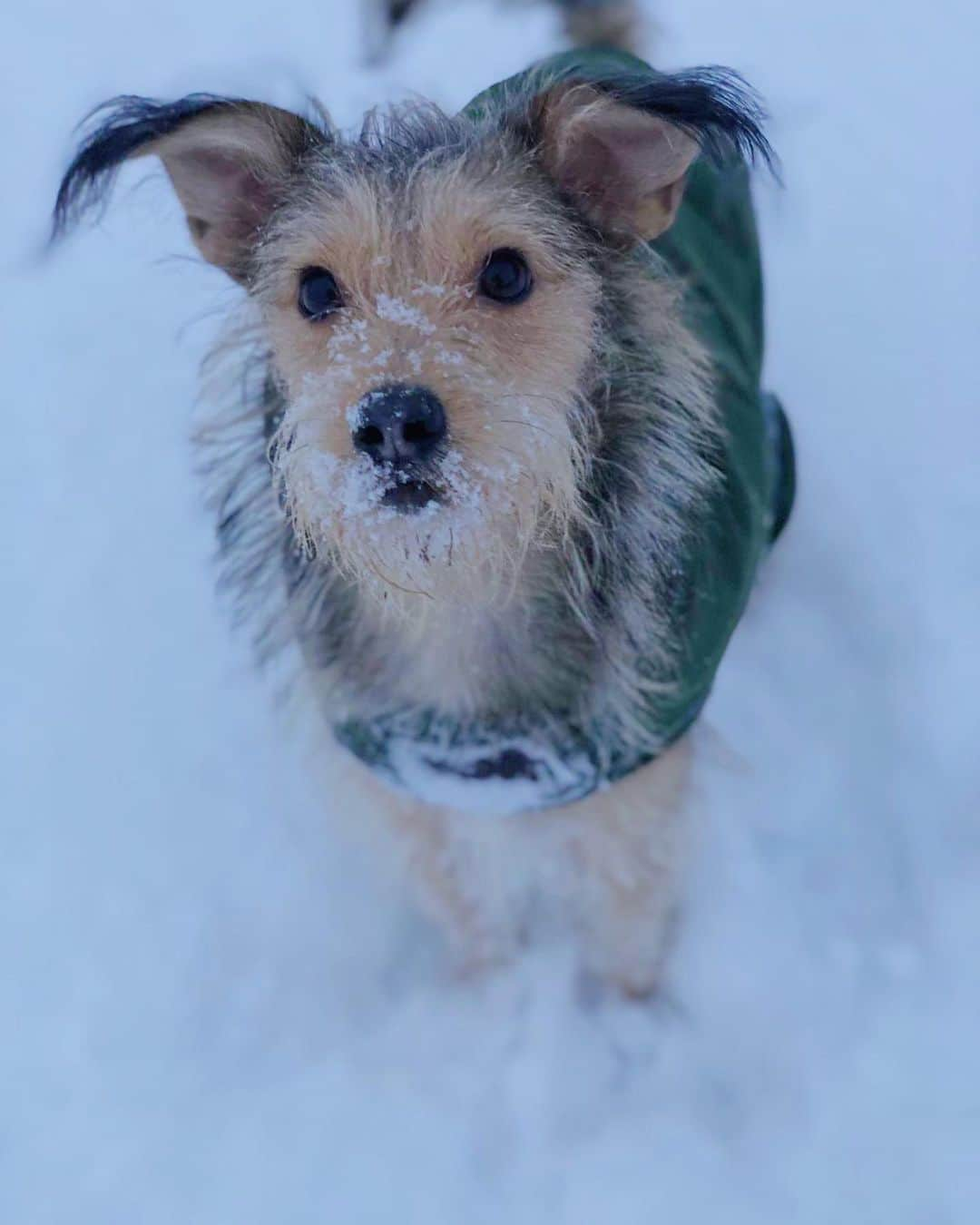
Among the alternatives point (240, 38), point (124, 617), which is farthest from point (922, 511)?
point (240, 38)

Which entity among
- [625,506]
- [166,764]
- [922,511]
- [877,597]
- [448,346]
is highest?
[448,346]

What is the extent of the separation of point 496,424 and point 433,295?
8.1 inches

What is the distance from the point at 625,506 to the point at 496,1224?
62.0 inches

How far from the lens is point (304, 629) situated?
197 centimetres

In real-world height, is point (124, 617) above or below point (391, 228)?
below


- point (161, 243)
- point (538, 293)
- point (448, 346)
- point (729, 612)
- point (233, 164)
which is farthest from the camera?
point (161, 243)

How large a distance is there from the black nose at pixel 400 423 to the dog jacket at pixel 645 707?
2.00 feet

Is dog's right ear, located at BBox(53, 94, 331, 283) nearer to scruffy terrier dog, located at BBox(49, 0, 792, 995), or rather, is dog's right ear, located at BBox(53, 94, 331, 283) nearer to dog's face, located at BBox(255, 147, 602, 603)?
scruffy terrier dog, located at BBox(49, 0, 792, 995)

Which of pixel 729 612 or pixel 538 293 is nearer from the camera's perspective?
pixel 538 293

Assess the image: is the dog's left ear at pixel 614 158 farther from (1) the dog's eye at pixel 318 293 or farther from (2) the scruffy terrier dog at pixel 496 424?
(1) the dog's eye at pixel 318 293

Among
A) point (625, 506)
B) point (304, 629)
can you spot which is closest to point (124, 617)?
point (304, 629)

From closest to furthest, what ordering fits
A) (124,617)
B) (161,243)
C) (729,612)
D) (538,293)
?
1. (538,293)
2. (729,612)
3. (124,617)
4. (161,243)

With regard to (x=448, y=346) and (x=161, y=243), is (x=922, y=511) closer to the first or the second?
(x=448, y=346)

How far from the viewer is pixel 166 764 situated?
2885 mm
